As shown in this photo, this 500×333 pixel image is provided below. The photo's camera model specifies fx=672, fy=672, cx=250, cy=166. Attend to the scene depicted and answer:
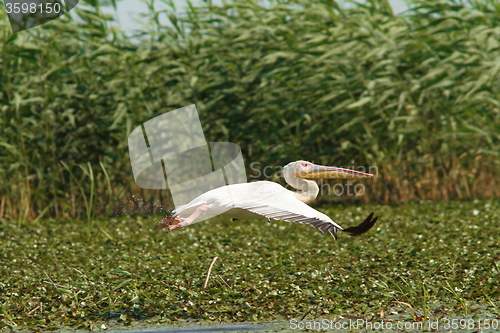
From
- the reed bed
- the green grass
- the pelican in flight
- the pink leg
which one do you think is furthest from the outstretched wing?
the reed bed

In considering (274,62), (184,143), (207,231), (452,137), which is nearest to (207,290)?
(207,231)

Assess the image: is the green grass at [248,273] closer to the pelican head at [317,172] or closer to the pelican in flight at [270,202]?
the pelican in flight at [270,202]

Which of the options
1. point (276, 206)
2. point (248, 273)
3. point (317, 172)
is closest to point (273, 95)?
point (248, 273)

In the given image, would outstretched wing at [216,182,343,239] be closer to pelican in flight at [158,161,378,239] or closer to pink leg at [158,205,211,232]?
pelican in flight at [158,161,378,239]

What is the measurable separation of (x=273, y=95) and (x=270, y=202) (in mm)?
5655

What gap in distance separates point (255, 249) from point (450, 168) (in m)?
4.10

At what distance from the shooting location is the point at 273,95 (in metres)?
9.58

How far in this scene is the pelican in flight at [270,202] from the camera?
3846mm

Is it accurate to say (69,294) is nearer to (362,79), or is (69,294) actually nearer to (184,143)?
(184,143)

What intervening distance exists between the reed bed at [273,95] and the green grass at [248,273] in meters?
1.14

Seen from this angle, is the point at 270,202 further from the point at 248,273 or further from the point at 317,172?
the point at 248,273

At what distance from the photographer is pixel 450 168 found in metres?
9.78

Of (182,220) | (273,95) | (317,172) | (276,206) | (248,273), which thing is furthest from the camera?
(273,95)

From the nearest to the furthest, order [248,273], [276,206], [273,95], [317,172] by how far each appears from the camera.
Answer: [276,206]
[317,172]
[248,273]
[273,95]
